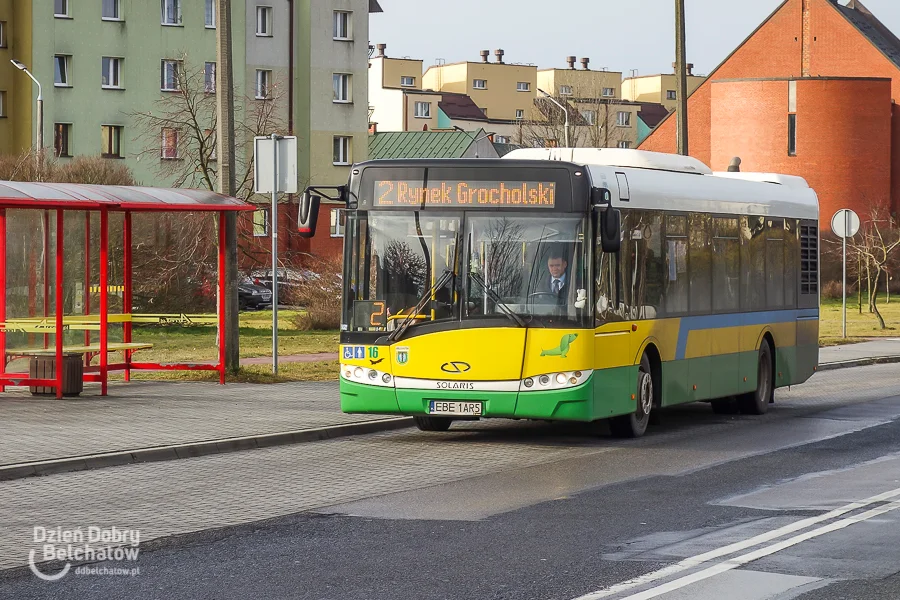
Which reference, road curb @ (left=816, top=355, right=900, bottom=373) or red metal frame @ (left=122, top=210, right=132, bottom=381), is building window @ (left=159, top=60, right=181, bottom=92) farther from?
red metal frame @ (left=122, top=210, right=132, bottom=381)

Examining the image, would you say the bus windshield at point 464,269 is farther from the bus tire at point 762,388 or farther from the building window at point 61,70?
the building window at point 61,70

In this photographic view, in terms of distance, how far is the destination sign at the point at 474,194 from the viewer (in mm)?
14383

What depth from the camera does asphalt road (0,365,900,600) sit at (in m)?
7.83

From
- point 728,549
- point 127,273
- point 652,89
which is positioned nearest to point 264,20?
point 127,273

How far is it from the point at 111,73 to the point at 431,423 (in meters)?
50.3

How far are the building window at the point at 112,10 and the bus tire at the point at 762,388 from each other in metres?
48.9

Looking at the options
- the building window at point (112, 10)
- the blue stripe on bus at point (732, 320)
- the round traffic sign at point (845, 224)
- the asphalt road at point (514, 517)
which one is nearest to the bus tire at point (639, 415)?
the asphalt road at point (514, 517)

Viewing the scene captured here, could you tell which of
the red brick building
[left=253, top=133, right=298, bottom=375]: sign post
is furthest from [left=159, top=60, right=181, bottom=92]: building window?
[left=253, top=133, right=298, bottom=375]: sign post

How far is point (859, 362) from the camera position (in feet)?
94.9

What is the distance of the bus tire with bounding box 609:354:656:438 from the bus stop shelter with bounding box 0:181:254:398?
6417 mm

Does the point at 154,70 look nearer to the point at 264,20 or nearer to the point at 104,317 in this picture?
the point at 264,20

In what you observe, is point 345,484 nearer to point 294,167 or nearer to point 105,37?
point 294,167

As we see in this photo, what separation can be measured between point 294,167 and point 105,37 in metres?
44.9

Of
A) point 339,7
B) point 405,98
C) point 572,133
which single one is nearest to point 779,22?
point 572,133
